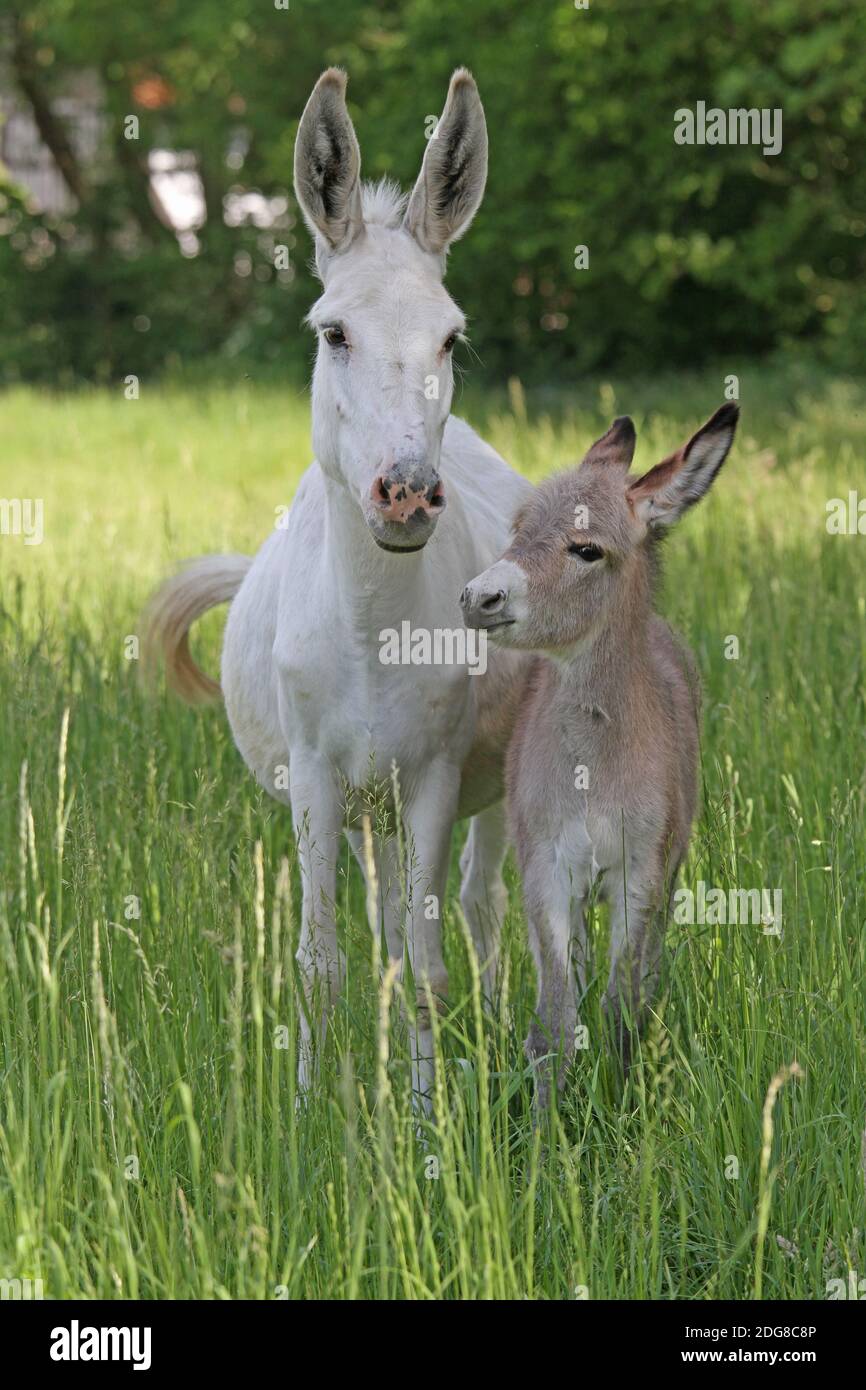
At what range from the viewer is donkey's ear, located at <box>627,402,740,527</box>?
3.54 m

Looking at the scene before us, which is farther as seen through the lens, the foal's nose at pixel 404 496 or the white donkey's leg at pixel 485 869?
the white donkey's leg at pixel 485 869

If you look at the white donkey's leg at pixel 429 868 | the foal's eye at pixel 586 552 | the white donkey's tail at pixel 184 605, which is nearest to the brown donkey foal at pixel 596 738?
the foal's eye at pixel 586 552

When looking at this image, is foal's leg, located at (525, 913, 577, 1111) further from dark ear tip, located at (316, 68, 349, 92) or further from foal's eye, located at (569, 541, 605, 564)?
dark ear tip, located at (316, 68, 349, 92)

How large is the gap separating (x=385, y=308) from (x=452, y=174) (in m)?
0.46

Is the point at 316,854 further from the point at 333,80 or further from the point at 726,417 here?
the point at 333,80

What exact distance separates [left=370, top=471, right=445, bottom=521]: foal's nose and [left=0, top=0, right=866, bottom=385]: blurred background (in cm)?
1173

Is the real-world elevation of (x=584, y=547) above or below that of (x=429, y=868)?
above

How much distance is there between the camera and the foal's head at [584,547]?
11.2 feet

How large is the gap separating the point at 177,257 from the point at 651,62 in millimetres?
10632

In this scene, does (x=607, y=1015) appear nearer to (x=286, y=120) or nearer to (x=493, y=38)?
(x=493, y=38)

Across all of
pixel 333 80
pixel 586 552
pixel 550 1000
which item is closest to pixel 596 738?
pixel 586 552

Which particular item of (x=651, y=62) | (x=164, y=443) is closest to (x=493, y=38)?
(x=651, y=62)

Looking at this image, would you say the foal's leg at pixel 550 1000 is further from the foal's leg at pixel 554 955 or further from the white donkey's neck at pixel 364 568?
the white donkey's neck at pixel 364 568

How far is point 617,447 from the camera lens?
386 centimetres
